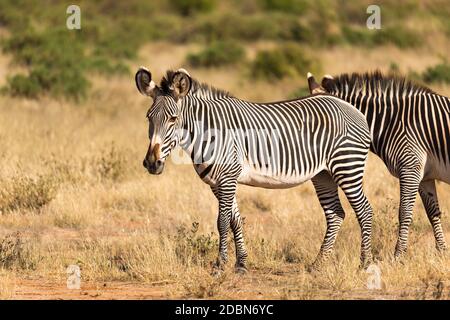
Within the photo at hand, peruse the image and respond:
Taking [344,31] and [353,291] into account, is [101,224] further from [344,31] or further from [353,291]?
[344,31]

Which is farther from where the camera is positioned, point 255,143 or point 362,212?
point 362,212

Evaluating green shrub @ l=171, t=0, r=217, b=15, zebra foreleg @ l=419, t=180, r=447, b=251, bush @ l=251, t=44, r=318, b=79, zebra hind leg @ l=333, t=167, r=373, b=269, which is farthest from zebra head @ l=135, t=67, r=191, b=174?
green shrub @ l=171, t=0, r=217, b=15

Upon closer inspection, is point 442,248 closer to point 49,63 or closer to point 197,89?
point 197,89

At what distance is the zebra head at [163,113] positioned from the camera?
7398mm

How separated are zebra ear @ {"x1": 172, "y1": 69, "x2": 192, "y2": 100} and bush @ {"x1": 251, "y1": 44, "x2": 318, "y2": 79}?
47.4 feet

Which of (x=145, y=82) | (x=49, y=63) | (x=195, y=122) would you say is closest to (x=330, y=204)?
(x=195, y=122)

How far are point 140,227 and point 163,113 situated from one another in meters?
3.10

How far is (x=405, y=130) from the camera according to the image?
873 cm

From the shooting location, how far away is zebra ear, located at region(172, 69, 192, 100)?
7.67 metres

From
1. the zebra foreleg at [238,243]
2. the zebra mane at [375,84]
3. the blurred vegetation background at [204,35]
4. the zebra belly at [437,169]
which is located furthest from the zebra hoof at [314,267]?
the blurred vegetation background at [204,35]

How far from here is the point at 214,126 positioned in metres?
7.92

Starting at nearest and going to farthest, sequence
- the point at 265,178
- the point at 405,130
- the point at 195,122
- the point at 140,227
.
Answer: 1. the point at 195,122
2. the point at 265,178
3. the point at 405,130
4. the point at 140,227

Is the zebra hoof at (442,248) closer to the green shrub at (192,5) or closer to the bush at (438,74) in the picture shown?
the bush at (438,74)

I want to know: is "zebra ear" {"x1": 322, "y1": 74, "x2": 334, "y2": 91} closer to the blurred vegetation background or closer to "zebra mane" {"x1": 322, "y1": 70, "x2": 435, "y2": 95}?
"zebra mane" {"x1": 322, "y1": 70, "x2": 435, "y2": 95}
